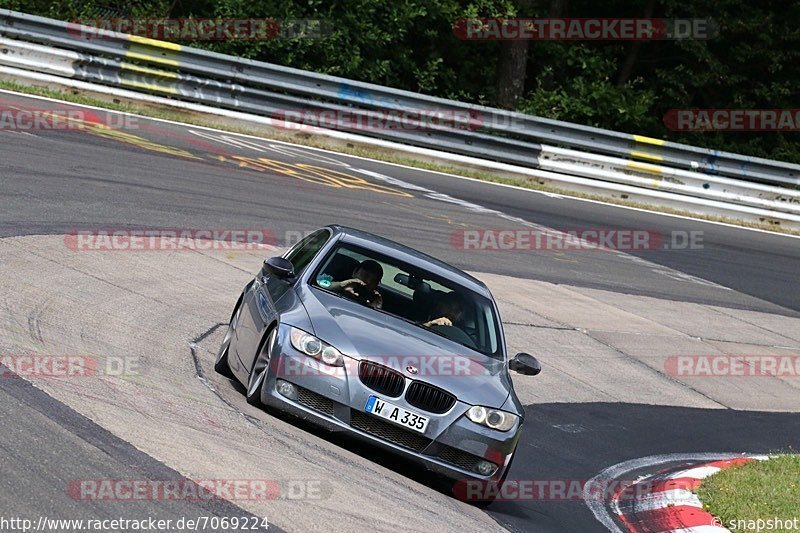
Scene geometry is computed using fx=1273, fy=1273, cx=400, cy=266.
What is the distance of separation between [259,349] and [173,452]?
76.5 inches

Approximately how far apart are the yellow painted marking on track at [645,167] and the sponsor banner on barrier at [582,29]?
17.7 ft

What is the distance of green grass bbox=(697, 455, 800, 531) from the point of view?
29.8 ft

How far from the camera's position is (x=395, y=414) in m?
8.23

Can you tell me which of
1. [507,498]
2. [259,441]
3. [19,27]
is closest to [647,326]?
[507,498]

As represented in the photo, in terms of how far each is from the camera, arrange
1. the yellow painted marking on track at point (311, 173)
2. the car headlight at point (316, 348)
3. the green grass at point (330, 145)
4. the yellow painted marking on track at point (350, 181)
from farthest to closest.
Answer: the green grass at point (330, 145) → the yellow painted marking on track at point (350, 181) → the yellow painted marking on track at point (311, 173) → the car headlight at point (316, 348)

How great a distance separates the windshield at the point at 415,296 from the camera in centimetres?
950

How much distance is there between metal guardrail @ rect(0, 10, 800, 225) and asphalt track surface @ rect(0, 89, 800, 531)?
1386 millimetres

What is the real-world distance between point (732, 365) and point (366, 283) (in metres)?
7.61

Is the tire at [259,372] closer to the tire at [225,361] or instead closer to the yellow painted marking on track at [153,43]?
the tire at [225,361]

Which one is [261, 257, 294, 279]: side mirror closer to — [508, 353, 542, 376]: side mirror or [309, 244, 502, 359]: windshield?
[309, 244, 502, 359]: windshield

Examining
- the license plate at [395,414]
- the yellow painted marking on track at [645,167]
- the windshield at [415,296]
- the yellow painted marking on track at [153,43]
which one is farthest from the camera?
the yellow painted marking on track at [645,167]

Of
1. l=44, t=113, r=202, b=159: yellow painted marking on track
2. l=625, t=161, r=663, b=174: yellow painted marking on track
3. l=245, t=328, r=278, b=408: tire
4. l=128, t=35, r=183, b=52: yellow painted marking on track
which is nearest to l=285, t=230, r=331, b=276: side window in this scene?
l=245, t=328, r=278, b=408: tire

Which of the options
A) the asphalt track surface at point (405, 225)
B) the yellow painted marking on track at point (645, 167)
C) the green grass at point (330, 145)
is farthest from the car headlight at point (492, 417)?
the yellow painted marking on track at point (645, 167)

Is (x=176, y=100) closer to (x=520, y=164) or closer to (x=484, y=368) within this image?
(x=520, y=164)
